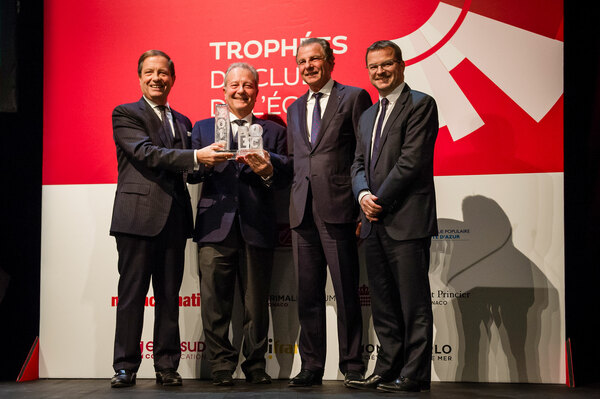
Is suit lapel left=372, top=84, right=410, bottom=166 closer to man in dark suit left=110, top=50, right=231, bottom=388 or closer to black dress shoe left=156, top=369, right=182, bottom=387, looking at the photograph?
man in dark suit left=110, top=50, right=231, bottom=388

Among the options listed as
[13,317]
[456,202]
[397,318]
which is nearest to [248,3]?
[456,202]

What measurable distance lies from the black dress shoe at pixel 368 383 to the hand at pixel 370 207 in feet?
2.70

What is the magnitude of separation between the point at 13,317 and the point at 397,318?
2558 mm

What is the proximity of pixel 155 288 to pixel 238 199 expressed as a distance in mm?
687

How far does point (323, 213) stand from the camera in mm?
3221

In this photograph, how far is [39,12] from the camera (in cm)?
407

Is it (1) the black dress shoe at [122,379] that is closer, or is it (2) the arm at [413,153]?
(2) the arm at [413,153]

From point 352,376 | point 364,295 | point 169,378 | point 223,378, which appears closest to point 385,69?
point 364,295

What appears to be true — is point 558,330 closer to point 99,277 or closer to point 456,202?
point 456,202

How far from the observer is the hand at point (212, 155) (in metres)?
3.18

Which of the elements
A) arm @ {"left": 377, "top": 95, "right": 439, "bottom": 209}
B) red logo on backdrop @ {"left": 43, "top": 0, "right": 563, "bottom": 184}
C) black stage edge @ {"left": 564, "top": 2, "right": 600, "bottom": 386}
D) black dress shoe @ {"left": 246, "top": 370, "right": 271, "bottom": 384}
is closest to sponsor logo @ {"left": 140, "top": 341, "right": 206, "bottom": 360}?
black dress shoe @ {"left": 246, "top": 370, "right": 271, "bottom": 384}

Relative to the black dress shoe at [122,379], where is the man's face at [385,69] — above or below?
above

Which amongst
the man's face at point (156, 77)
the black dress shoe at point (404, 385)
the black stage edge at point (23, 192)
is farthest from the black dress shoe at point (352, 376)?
the black stage edge at point (23, 192)

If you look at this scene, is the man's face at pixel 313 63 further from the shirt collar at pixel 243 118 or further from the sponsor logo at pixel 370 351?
the sponsor logo at pixel 370 351
